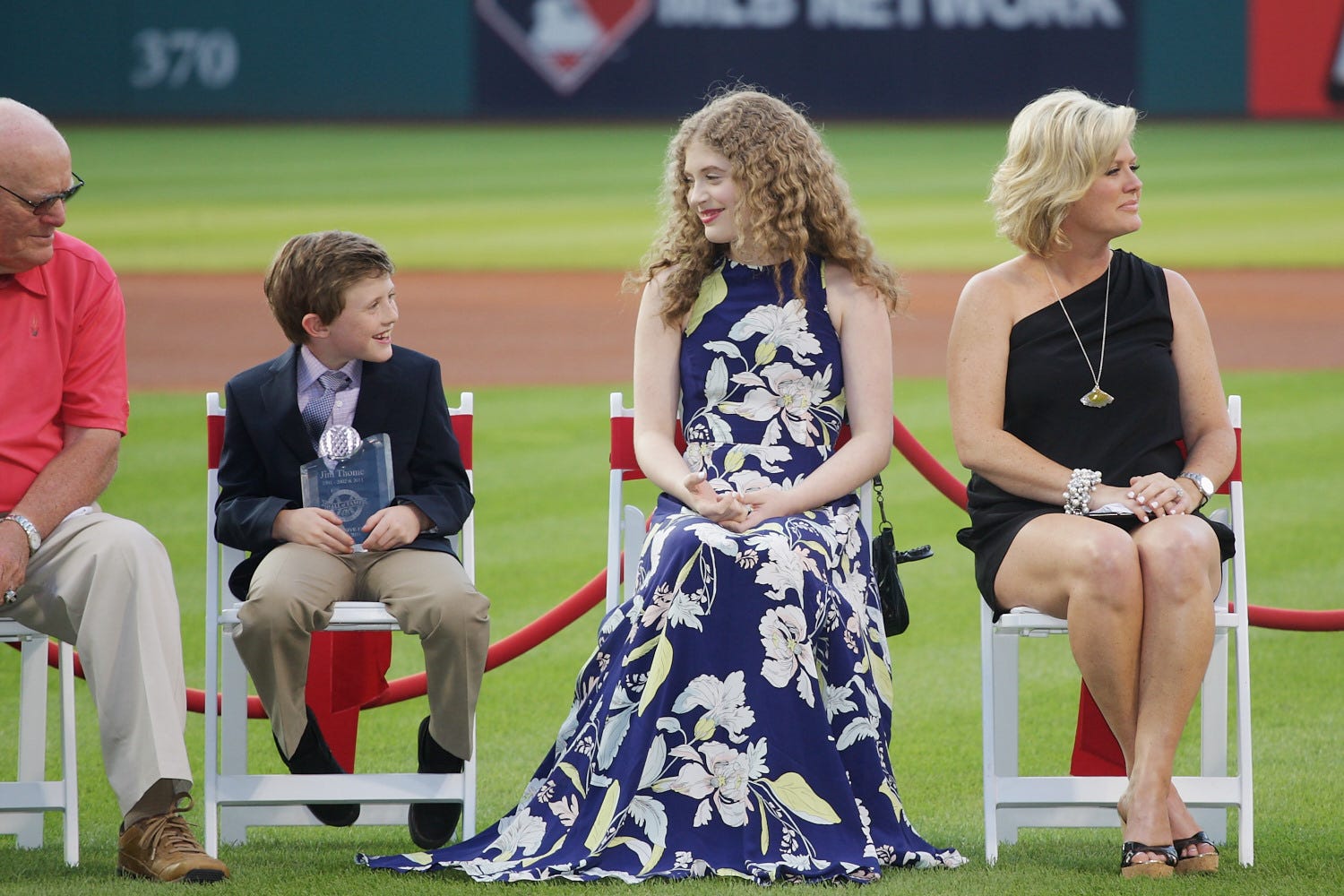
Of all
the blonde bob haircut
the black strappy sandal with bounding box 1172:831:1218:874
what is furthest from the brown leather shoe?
the blonde bob haircut

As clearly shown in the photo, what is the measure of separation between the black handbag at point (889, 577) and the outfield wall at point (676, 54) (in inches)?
856

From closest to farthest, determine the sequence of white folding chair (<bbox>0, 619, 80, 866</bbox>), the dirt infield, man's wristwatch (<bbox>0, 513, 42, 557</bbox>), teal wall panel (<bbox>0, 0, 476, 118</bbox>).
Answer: man's wristwatch (<bbox>0, 513, 42, 557</bbox>) < white folding chair (<bbox>0, 619, 80, 866</bbox>) < the dirt infield < teal wall panel (<bbox>0, 0, 476, 118</bbox>)

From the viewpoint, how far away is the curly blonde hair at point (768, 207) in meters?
3.92

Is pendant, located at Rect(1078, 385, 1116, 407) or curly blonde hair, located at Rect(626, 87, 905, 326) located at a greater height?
curly blonde hair, located at Rect(626, 87, 905, 326)

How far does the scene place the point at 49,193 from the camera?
3.73 metres

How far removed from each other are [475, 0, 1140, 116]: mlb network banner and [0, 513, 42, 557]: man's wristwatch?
71.4 ft

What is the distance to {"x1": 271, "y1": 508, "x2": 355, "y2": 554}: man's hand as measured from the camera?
3.74 meters

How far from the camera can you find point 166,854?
3.42 m

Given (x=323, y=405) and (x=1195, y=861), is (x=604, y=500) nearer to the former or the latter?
(x=323, y=405)

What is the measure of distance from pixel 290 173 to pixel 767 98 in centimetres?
2323

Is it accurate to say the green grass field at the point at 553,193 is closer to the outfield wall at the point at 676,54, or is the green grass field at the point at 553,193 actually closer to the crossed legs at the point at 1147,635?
the outfield wall at the point at 676,54

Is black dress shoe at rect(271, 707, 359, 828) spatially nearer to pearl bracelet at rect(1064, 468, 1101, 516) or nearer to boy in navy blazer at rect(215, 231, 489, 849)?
boy in navy blazer at rect(215, 231, 489, 849)

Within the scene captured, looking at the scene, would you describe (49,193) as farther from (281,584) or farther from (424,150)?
(424,150)

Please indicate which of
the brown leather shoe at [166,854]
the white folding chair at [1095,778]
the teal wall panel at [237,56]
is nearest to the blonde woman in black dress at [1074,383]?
the white folding chair at [1095,778]
